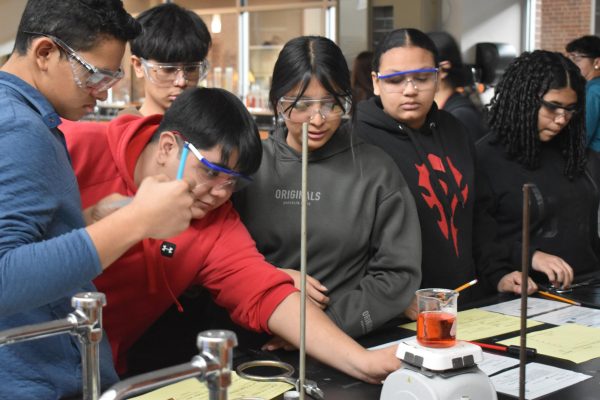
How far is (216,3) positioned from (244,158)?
22.6 feet

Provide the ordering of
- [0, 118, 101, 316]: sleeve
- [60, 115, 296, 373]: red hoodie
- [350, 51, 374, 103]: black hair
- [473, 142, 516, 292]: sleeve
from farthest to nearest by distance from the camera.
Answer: [350, 51, 374, 103]: black hair → [473, 142, 516, 292]: sleeve → [60, 115, 296, 373]: red hoodie → [0, 118, 101, 316]: sleeve

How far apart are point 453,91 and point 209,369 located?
3085mm

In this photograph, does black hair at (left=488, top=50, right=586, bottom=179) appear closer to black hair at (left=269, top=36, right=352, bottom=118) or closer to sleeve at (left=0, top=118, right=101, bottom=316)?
black hair at (left=269, top=36, right=352, bottom=118)

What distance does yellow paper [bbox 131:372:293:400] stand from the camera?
1346mm

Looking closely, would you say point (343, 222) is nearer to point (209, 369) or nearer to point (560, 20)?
point (209, 369)

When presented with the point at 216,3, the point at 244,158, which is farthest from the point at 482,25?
the point at 244,158

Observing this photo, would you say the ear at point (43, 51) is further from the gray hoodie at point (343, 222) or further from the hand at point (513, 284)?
the hand at point (513, 284)

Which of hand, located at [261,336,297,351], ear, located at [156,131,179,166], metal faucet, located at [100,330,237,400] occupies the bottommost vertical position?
hand, located at [261,336,297,351]

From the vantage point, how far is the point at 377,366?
1451 mm

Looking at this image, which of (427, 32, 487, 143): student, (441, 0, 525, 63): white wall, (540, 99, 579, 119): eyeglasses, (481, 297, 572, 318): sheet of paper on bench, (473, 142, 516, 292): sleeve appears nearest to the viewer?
(481, 297, 572, 318): sheet of paper on bench

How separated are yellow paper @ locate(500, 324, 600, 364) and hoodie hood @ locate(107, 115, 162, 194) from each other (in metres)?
0.94

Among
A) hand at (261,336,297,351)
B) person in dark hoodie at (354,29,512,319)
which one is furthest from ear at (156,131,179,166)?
person in dark hoodie at (354,29,512,319)

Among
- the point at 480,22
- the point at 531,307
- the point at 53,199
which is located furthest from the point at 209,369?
the point at 480,22

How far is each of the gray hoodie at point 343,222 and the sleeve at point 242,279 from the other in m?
0.14
